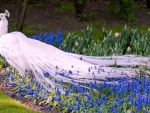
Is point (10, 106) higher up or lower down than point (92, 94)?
lower down

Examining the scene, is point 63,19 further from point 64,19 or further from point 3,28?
point 3,28

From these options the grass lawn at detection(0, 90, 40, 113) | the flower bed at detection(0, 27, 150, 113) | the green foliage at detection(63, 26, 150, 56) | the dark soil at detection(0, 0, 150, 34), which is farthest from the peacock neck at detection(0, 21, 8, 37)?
the dark soil at detection(0, 0, 150, 34)

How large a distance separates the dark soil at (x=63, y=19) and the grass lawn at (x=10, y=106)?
15.5 feet

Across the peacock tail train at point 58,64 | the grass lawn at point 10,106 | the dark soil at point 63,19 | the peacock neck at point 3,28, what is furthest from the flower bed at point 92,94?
the dark soil at point 63,19

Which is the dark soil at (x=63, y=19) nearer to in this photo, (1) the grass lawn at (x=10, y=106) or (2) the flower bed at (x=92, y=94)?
(2) the flower bed at (x=92, y=94)

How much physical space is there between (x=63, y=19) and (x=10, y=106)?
21.6 ft

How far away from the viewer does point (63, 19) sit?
11242 mm

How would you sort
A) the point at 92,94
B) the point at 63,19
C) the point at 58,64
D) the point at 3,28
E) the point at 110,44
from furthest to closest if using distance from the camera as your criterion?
the point at 63,19
the point at 110,44
the point at 3,28
the point at 58,64
the point at 92,94

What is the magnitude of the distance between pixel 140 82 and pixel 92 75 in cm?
76

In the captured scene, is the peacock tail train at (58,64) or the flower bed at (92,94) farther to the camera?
the peacock tail train at (58,64)

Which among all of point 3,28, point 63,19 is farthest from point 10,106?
point 63,19

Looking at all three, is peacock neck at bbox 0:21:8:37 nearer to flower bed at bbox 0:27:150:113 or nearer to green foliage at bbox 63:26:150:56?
flower bed at bbox 0:27:150:113

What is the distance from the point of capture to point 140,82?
17.2ft

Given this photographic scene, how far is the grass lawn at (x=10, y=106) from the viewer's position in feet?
15.6
